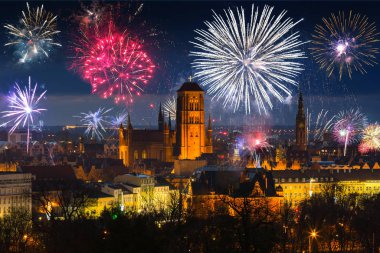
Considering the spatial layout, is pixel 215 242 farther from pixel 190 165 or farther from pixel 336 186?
pixel 190 165

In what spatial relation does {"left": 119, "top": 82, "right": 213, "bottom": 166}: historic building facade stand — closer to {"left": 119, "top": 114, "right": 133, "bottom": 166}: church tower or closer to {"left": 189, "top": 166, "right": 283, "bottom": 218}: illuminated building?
{"left": 119, "top": 114, "right": 133, "bottom": 166}: church tower

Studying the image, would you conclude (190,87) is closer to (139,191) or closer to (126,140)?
(126,140)

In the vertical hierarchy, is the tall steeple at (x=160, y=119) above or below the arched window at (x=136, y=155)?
above

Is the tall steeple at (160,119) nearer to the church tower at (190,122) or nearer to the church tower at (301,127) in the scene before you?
the church tower at (190,122)

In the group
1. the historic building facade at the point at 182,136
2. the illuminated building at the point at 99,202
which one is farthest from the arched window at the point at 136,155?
the illuminated building at the point at 99,202

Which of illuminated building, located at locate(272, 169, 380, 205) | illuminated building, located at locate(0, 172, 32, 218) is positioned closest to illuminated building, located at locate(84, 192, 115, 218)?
illuminated building, located at locate(0, 172, 32, 218)

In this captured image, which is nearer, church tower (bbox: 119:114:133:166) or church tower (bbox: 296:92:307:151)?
church tower (bbox: 119:114:133:166)

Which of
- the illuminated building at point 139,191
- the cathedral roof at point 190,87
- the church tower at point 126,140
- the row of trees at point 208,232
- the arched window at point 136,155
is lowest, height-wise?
the row of trees at point 208,232
